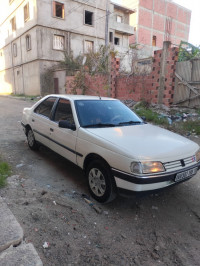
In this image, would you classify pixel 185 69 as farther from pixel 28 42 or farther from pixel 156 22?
pixel 156 22

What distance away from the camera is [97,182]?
3.00m

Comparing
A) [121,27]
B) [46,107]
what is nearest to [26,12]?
[121,27]

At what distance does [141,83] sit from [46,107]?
661cm

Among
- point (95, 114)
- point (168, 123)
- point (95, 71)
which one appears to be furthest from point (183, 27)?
point (95, 114)

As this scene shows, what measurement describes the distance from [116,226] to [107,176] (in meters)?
0.64

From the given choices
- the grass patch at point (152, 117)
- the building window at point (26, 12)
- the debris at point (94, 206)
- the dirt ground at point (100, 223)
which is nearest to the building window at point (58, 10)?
the building window at point (26, 12)

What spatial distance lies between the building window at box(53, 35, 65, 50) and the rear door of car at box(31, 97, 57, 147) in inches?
702

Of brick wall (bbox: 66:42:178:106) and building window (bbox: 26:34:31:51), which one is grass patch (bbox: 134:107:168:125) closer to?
brick wall (bbox: 66:42:178:106)

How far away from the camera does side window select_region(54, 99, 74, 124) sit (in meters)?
3.65

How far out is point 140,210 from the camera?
295cm

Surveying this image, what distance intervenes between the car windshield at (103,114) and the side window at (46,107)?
854 millimetres

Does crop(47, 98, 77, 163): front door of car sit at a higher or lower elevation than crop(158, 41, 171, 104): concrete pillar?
lower

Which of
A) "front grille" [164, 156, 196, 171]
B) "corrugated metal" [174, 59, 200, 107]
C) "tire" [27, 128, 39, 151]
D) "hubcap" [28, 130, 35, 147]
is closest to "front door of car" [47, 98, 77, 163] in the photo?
"tire" [27, 128, 39, 151]

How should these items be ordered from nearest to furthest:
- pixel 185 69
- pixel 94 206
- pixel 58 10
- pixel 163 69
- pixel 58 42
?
pixel 94 206, pixel 185 69, pixel 163 69, pixel 58 42, pixel 58 10
